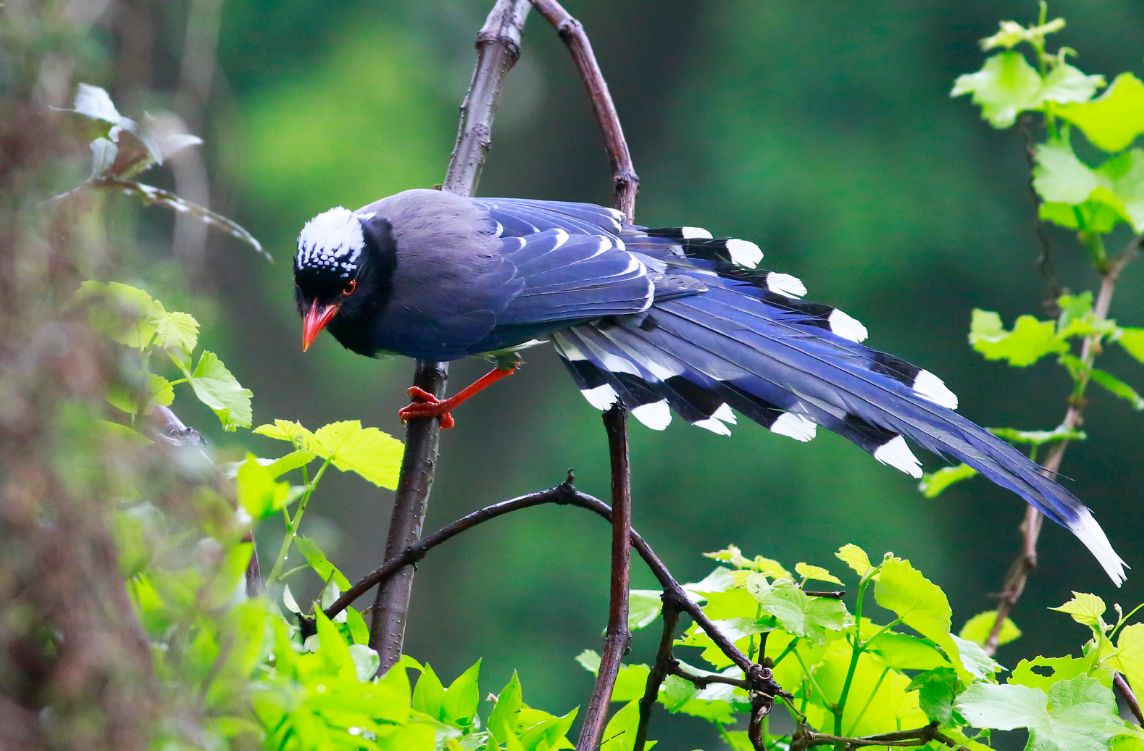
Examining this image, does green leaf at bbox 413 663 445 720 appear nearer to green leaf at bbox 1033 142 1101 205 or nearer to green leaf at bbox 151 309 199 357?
green leaf at bbox 151 309 199 357

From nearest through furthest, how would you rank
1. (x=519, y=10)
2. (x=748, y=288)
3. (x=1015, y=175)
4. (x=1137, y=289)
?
(x=519, y=10)
(x=748, y=288)
(x=1137, y=289)
(x=1015, y=175)

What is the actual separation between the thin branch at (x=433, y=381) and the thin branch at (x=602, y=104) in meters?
0.06

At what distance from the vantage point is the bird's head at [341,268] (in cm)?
174

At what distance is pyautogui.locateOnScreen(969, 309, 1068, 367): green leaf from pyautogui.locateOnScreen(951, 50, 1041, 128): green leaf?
259 millimetres

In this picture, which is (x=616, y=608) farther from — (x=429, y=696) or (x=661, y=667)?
(x=429, y=696)

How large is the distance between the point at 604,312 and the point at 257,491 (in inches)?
45.4

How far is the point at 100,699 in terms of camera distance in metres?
0.43

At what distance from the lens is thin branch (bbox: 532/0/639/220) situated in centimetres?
121

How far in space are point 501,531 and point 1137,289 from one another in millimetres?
3293

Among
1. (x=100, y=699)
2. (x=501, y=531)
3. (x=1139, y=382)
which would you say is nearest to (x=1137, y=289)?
(x=1139, y=382)

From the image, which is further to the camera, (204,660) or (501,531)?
(501,531)

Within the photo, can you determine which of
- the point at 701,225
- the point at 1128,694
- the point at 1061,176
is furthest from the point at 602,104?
the point at 701,225

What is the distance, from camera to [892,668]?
848 millimetres

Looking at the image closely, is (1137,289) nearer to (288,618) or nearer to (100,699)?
(288,618)
